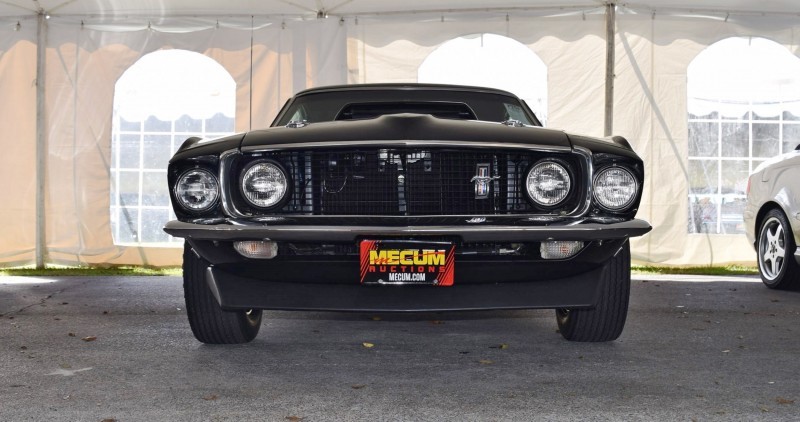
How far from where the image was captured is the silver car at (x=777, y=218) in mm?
6285

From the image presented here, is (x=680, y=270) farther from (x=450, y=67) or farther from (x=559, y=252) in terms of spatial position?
(x=559, y=252)

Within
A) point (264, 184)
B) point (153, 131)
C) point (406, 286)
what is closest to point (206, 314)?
point (264, 184)

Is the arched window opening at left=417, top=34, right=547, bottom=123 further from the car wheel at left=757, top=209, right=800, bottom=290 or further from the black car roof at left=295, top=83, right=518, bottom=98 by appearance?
the black car roof at left=295, top=83, right=518, bottom=98

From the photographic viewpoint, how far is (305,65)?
30.1 ft

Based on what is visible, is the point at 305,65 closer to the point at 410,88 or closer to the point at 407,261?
the point at 410,88

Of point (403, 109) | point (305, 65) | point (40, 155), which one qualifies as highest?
point (305, 65)

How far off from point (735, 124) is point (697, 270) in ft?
5.51

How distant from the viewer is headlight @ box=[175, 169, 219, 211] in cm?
→ 339

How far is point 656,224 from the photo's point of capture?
8.98 metres

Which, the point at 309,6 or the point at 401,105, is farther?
the point at 309,6

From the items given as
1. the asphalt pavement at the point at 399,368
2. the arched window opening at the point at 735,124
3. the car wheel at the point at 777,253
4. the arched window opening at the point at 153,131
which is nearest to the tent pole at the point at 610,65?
the arched window opening at the point at 735,124

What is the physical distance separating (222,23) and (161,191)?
1915 millimetres

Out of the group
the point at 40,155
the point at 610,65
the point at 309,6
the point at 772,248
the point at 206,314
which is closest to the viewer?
the point at 206,314

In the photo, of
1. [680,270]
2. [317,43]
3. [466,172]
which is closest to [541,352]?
[466,172]
